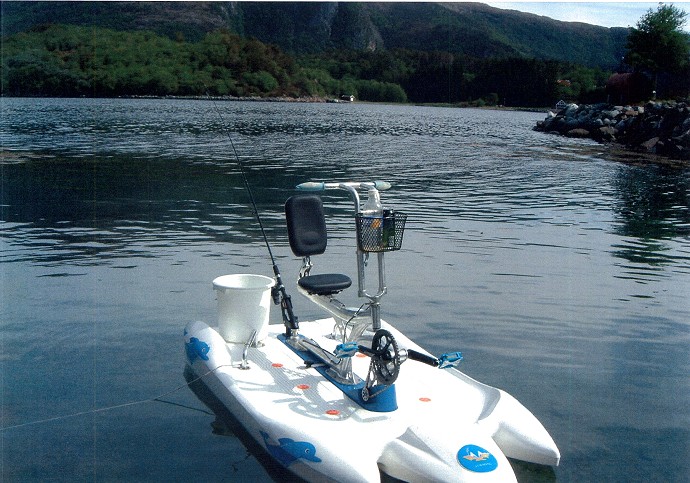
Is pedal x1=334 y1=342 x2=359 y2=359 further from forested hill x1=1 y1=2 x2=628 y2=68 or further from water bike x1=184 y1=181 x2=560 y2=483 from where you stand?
forested hill x1=1 y1=2 x2=628 y2=68

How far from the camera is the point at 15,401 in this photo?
6.05 m

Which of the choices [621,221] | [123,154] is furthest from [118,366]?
[123,154]

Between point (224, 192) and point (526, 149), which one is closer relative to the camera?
point (224, 192)

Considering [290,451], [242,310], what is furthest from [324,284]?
[290,451]

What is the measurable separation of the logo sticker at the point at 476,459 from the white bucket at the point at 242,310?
7.62 feet

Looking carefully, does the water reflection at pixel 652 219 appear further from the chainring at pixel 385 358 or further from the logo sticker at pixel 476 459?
the logo sticker at pixel 476 459

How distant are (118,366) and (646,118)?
125ft

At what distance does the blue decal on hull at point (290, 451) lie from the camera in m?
4.72

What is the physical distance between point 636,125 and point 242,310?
128 ft

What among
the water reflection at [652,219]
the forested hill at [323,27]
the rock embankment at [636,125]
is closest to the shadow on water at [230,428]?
the water reflection at [652,219]

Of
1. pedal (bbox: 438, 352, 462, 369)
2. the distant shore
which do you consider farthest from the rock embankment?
pedal (bbox: 438, 352, 462, 369)

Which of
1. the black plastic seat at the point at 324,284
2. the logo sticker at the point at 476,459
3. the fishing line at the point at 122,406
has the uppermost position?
the black plastic seat at the point at 324,284

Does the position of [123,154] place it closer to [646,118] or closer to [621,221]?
[621,221]

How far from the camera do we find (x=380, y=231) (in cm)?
520
